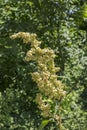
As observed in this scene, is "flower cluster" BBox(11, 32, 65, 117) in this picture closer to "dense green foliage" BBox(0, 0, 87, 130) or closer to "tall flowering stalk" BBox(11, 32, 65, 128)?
"tall flowering stalk" BBox(11, 32, 65, 128)

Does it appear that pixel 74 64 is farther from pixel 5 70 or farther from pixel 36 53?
pixel 36 53

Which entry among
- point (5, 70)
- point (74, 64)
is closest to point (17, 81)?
point (5, 70)

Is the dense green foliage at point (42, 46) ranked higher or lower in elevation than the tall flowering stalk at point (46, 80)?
lower

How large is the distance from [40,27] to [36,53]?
3482 mm

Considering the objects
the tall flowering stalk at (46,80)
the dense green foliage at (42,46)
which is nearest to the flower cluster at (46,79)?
the tall flowering stalk at (46,80)

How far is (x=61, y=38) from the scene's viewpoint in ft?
15.0

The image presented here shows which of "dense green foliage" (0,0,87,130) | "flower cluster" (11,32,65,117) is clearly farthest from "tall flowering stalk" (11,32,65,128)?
"dense green foliage" (0,0,87,130)

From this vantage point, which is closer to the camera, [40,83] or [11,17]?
[40,83]

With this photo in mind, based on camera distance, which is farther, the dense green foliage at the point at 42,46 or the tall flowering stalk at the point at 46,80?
the dense green foliage at the point at 42,46

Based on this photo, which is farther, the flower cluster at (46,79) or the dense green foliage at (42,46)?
the dense green foliage at (42,46)

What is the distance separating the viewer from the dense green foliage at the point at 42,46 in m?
3.96

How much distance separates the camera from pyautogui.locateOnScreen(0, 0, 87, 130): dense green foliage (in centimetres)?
396

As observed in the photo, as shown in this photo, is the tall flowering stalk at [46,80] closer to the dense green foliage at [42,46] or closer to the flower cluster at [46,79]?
the flower cluster at [46,79]

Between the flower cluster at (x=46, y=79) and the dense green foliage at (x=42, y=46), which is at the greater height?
the flower cluster at (x=46, y=79)
